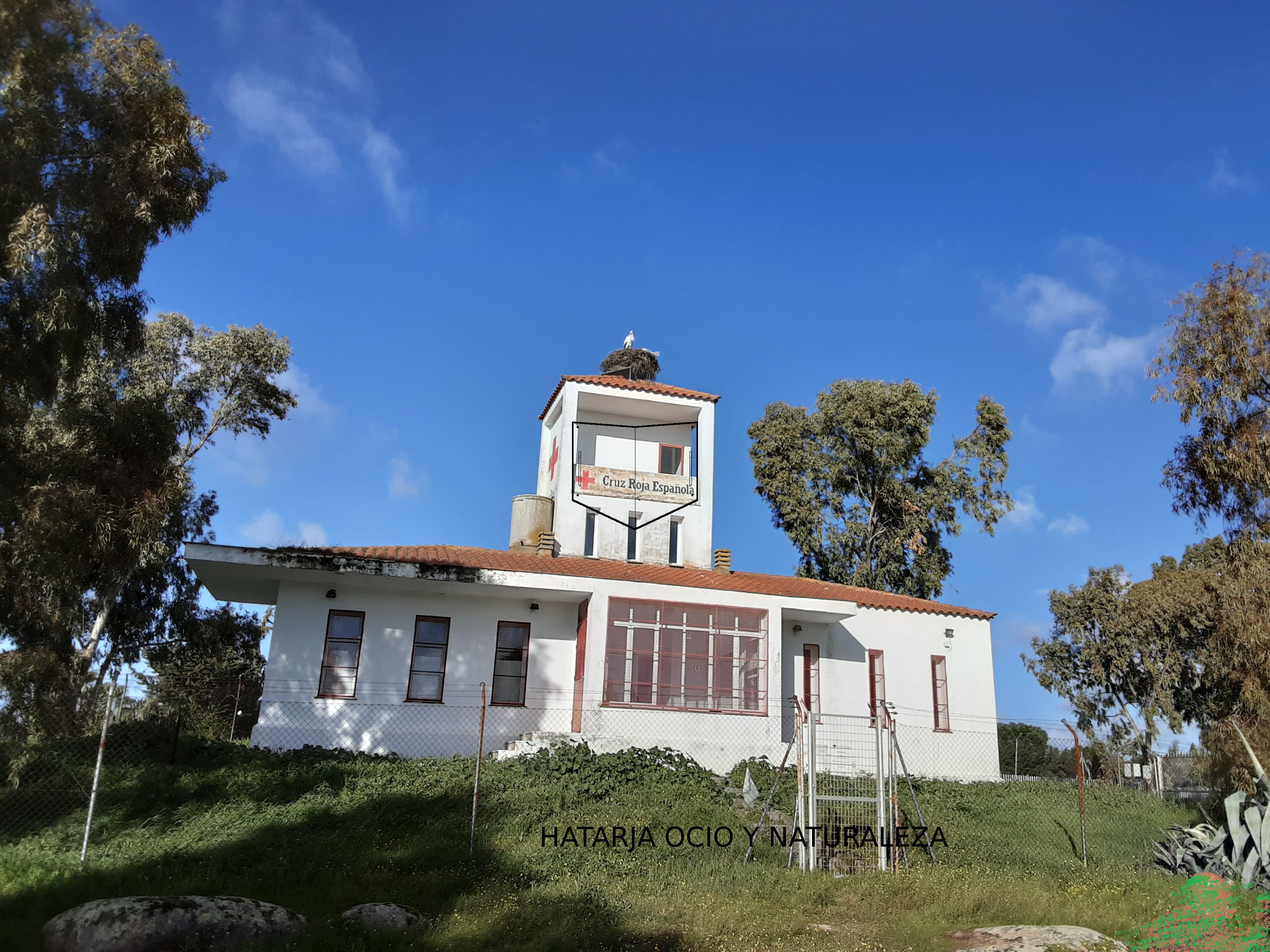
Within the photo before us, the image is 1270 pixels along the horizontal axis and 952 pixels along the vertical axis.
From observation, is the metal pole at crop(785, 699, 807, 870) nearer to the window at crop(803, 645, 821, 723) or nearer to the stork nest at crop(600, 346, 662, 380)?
the window at crop(803, 645, 821, 723)

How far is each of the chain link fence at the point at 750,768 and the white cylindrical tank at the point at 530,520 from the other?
5572mm

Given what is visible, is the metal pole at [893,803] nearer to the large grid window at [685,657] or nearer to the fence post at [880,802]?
the fence post at [880,802]

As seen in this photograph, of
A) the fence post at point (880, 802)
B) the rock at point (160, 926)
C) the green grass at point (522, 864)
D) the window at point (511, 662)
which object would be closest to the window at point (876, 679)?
the green grass at point (522, 864)

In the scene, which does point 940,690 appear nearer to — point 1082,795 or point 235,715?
point 1082,795

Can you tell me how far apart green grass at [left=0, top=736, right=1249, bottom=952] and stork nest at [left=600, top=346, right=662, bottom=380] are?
47.7 ft

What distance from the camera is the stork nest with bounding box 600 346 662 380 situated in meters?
28.6

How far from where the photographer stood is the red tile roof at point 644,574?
63.3ft

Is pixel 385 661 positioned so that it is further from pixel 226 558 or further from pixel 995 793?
pixel 995 793

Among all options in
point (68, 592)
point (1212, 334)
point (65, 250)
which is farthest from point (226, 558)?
point (1212, 334)

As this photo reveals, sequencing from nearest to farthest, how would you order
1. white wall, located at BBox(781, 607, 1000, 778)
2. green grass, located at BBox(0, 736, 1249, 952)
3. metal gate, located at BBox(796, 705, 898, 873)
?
green grass, located at BBox(0, 736, 1249, 952), metal gate, located at BBox(796, 705, 898, 873), white wall, located at BBox(781, 607, 1000, 778)

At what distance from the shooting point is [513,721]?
19.3 m

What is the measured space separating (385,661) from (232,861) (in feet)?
25.9

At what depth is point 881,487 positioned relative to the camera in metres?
33.8

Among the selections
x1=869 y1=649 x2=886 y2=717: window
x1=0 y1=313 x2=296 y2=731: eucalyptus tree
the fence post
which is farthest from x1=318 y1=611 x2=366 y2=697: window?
x1=869 y1=649 x2=886 y2=717: window
